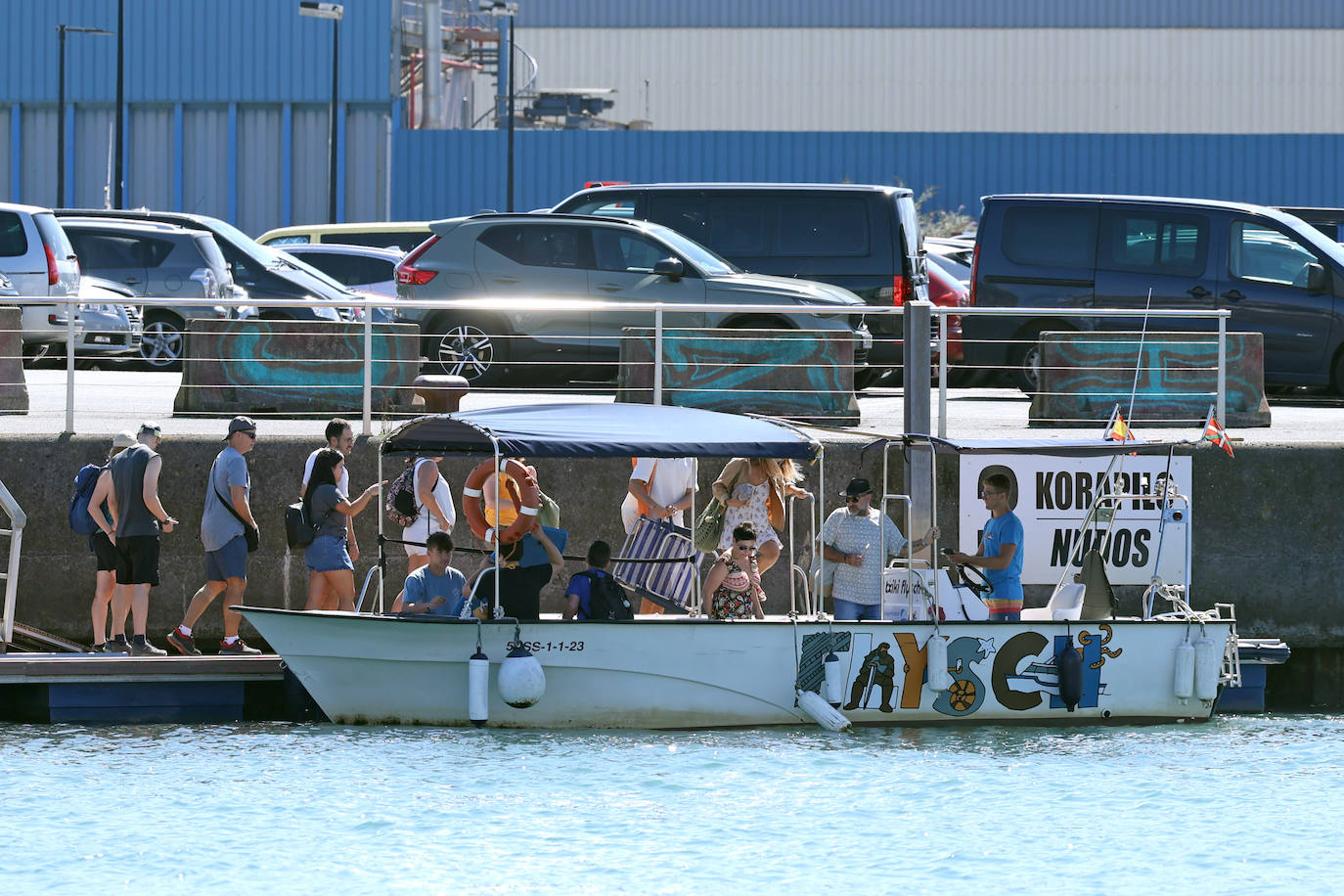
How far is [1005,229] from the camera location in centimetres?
1781

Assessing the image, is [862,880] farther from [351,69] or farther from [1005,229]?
[351,69]

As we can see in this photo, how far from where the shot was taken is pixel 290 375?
1412 cm

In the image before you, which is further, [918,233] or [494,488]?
[918,233]

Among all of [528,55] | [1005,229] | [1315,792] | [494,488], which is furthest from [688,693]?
[528,55]

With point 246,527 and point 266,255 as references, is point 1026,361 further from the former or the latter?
point 266,255

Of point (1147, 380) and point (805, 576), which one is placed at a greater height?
point (1147, 380)

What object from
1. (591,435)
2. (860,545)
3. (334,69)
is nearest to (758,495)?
(860,545)

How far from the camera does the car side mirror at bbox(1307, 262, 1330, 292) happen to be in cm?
1694

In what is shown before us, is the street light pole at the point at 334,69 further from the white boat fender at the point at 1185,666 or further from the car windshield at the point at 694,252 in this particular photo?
the white boat fender at the point at 1185,666

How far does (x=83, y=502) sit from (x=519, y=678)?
323 cm

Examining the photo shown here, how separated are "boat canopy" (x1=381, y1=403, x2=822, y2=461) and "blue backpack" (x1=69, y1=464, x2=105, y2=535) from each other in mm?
2069

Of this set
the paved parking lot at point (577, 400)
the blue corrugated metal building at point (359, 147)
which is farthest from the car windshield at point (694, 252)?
the blue corrugated metal building at point (359, 147)

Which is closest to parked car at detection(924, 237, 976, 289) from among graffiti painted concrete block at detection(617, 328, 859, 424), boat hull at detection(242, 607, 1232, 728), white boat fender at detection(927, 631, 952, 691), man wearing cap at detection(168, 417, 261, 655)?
graffiti painted concrete block at detection(617, 328, 859, 424)

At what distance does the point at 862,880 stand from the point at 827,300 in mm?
7947
